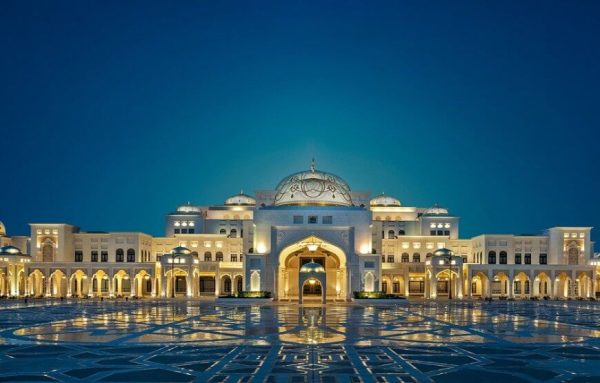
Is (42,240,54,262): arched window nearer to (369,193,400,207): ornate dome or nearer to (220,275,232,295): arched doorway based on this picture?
(220,275,232,295): arched doorway

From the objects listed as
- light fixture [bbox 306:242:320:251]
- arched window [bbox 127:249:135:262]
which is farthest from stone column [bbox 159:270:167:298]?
light fixture [bbox 306:242:320:251]

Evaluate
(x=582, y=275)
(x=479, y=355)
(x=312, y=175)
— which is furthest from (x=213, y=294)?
(x=479, y=355)

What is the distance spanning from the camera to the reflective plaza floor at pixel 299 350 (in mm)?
20500

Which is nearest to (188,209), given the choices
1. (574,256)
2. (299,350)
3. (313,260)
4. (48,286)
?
(48,286)

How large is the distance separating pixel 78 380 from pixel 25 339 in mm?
12614

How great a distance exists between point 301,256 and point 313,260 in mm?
2702

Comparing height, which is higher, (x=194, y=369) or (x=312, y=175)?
(x=312, y=175)

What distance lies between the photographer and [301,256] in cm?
7925

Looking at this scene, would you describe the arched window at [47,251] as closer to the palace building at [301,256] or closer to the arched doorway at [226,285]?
the palace building at [301,256]

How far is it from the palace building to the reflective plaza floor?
30.6 meters

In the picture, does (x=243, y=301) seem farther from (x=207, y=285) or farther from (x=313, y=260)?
(x=207, y=285)

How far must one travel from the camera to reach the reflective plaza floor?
20500 mm

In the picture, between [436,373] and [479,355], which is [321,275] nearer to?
[479,355]

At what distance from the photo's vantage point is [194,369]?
21.6 meters
